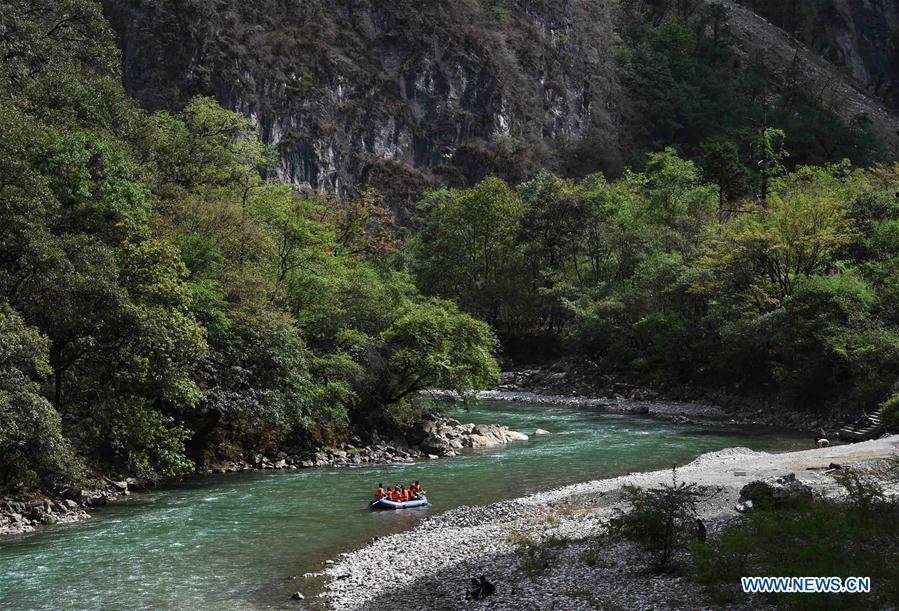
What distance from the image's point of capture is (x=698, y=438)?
115 feet

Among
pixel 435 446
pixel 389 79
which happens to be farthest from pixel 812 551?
pixel 389 79

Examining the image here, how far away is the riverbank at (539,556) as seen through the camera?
13.2 meters

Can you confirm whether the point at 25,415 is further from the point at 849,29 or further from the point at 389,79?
the point at 849,29

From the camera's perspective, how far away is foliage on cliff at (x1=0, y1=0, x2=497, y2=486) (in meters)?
21.8

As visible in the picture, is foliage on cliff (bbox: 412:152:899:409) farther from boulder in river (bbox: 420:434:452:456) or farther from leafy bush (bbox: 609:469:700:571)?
leafy bush (bbox: 609:469:700:571)

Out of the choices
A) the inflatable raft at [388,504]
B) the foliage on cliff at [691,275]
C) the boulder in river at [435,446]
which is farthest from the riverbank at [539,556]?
the foliage on cliff at [691,275]

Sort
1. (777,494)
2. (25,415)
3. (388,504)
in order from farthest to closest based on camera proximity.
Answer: (388,504)
(25,415)
(777,494)

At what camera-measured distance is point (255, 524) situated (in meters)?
20.9

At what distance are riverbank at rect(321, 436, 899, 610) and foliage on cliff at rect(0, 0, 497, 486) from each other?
911 centimetres

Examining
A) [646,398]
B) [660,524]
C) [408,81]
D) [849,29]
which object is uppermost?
[849,29]

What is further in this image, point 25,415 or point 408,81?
point 408,81

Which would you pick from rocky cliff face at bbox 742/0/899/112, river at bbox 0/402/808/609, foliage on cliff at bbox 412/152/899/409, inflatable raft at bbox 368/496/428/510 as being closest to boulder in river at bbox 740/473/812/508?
river at bbox 0/402/808/609

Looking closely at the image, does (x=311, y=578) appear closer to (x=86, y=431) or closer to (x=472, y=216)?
(x=86, y=431)

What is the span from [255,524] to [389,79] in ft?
280
